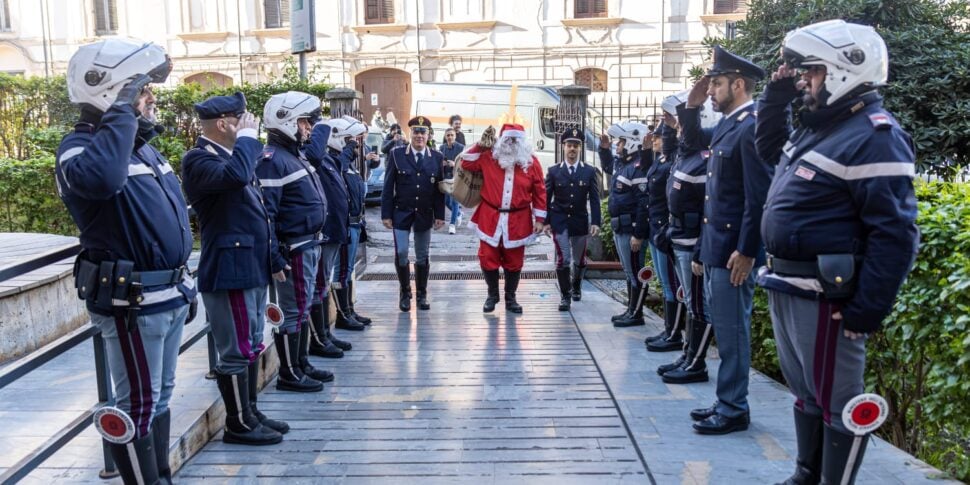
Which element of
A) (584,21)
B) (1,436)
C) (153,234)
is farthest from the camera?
(584,21)

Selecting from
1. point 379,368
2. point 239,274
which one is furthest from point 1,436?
point 379,368

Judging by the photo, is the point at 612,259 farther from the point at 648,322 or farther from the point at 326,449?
the point at 326,449

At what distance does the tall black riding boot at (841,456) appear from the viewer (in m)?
3.58

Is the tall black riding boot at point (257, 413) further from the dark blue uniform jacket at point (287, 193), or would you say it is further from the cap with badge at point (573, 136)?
the cap with badge at point (573, 136)

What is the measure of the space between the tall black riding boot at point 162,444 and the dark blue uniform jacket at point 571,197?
227 inches

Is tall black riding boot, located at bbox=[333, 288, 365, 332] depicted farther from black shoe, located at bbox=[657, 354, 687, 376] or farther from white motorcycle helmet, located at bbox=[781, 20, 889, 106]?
white motorcycle helmet, located at bbox=[781, 20, 889, 106]

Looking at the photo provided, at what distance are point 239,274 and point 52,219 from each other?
626 centimetres

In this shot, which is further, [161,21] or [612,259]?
[161,21]

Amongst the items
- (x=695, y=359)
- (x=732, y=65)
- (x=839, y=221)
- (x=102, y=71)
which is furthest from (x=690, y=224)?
(x=102, y=71)

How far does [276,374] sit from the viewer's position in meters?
6.40

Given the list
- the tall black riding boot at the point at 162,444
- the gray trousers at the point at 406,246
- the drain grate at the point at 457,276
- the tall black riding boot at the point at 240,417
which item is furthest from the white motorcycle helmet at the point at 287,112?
the drain grate at the point at 457,276

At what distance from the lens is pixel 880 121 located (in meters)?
3.44

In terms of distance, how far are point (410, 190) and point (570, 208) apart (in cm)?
175

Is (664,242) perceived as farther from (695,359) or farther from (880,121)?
(880,121)
